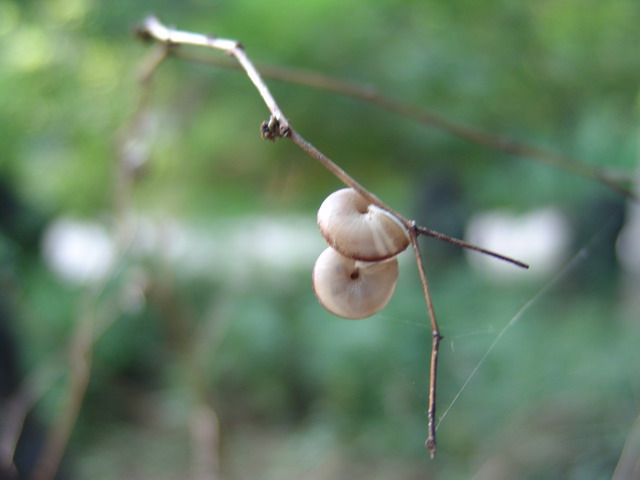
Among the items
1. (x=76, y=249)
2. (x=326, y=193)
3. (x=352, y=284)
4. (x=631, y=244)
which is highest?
(x=352, y=284)

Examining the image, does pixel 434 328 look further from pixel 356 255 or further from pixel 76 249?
pixel 76 249

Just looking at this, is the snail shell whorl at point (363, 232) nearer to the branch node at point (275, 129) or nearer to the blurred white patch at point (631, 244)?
the branch node at point (275, 129)

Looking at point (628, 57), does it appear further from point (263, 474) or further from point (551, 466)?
point (263, 474)

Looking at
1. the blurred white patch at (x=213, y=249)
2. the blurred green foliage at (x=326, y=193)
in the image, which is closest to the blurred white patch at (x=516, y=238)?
the blurred green foliage at (x=326, y=193)

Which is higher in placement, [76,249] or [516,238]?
[516,238]

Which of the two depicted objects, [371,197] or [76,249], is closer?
[371,197]

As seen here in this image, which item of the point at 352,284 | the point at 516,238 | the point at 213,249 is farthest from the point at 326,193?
the point at 516,238

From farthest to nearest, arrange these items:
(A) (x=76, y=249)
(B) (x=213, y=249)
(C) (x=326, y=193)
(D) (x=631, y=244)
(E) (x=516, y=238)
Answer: (A) (x=76, y=249) → (D) (x=631, y=244) → (E) (x=516, y=238) → (B) (x=213, y=249) → (C) (x=326, y=193)
